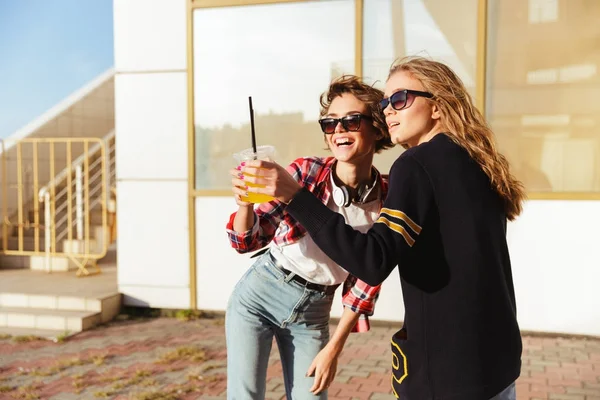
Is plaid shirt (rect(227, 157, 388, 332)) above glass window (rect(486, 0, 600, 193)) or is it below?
below

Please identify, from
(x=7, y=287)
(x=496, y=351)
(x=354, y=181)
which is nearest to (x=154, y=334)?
(x=7, y=287)

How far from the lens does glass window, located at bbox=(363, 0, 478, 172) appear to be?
231 inches

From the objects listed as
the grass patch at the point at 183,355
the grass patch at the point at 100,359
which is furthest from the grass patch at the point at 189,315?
the grass patch at the point at 100,359

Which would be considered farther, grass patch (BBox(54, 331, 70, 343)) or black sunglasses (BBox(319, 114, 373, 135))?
grass patch (BBox(54, 331, 70, 343))

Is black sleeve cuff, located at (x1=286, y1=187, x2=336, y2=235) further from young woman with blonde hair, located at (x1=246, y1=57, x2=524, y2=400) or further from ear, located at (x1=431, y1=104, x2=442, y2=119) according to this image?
ear, located at (x1=431, y1=104, x2=442, y2=119)

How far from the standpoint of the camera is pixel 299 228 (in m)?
2.31

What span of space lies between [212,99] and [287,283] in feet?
14.5

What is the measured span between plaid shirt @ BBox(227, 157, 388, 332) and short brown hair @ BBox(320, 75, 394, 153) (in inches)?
6.6

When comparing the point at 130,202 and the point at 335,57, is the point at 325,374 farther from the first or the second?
the point at 130,202

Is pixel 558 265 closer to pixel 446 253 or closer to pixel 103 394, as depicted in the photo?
pixel 103 394

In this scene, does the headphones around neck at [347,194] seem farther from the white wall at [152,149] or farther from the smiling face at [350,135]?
the white wall at [152,149]

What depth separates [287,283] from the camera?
7.72ft

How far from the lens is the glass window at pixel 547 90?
5598mm

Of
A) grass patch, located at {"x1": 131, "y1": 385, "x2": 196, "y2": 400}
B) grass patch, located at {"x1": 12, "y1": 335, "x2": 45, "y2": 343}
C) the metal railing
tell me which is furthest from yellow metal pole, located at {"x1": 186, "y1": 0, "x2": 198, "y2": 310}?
grass patch, located at {"x1": 131, "y1": 385, "x2": 196, "y2": 400}
